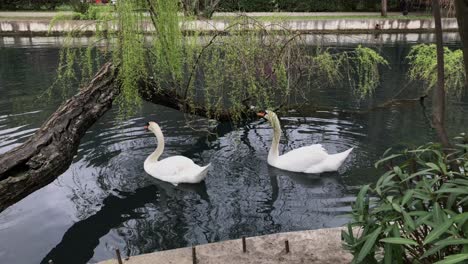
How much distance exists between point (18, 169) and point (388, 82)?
10.0 meters

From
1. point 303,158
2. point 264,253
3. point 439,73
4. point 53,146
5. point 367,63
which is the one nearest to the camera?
point 439,73

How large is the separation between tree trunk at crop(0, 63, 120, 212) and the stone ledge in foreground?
129cm

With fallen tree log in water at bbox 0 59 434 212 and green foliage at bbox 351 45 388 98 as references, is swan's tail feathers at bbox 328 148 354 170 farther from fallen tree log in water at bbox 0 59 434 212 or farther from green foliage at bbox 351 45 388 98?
fallen tree log in water at bbox 0 59 434 212

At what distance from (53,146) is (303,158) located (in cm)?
324

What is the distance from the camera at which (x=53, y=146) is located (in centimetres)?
478

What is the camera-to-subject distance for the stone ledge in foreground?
353 centimetres

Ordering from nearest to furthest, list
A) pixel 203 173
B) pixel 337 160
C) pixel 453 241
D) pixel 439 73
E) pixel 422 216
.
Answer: pixel 453 241 → pixel 422 216 → pixel 439 73 → pixel 203 173 → pixel 337 160

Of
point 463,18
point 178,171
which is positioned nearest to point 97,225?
point 178,171

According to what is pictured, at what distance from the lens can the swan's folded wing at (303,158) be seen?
6414 mm

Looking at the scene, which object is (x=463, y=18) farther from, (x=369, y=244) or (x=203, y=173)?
(x=203, y=173)

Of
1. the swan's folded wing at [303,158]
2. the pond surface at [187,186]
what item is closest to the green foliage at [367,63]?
the pond surface at [187,186]

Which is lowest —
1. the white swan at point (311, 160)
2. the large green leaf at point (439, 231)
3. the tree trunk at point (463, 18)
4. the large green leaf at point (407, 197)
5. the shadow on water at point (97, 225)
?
the shadow on water at point (97, 225)

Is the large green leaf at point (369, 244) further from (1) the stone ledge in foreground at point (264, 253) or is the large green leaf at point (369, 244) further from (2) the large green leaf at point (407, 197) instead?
(1) the stone ledge in foreground at point (264, 253)

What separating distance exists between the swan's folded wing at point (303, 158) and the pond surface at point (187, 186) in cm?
14
